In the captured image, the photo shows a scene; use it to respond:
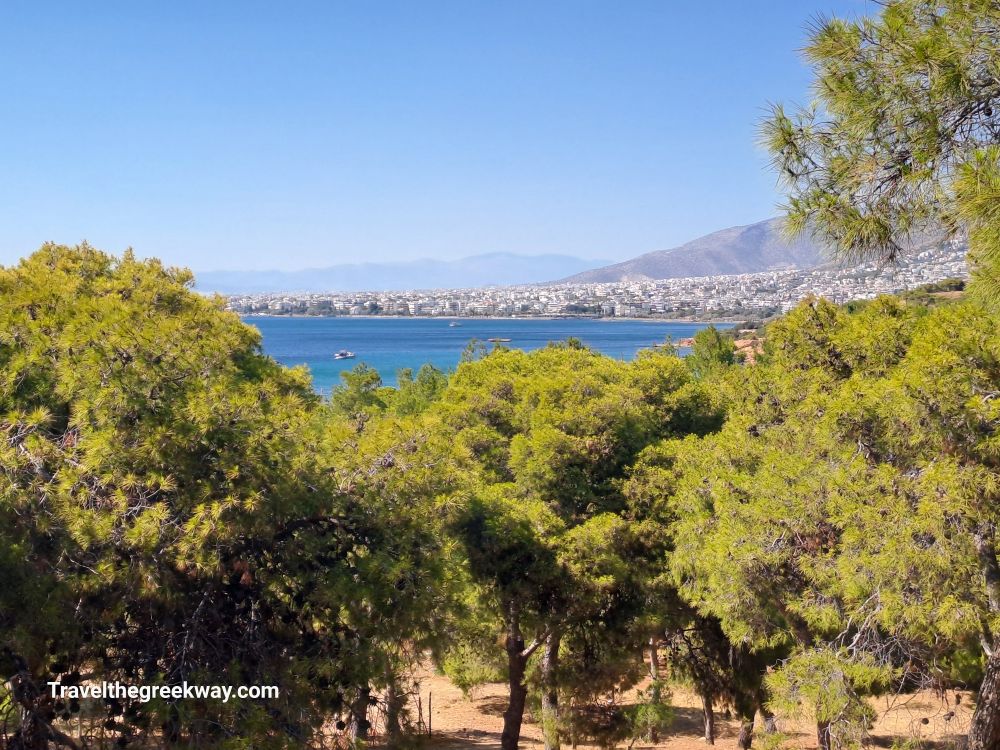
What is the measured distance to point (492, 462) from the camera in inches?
439

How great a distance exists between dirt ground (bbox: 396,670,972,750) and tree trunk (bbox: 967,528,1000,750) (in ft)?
16.9

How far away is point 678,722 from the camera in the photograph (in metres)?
14.5

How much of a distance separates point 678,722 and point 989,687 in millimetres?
9340

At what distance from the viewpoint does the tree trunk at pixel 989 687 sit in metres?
5.89

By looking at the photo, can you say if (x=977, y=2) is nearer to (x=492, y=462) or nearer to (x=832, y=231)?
(x=832, y=231)

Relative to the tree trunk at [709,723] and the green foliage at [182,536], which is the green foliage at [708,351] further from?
the green foliage at [182,536]

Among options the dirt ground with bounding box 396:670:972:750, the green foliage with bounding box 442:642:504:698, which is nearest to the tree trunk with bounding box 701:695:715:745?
the dirt ground with bounding box 396:670:972:750

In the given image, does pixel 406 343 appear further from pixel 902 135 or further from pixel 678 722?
pixel 902 135

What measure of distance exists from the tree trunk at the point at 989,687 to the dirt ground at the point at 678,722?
5.15 metres

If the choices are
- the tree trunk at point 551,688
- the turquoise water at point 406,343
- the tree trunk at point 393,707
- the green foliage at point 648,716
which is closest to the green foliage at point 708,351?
the green foliage at point 648,716

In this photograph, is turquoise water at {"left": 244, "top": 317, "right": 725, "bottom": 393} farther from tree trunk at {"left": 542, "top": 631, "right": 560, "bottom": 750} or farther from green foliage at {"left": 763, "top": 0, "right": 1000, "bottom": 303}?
green foliage at {"left": 763, "top": 0, "right": 1000, "bottom": 303}

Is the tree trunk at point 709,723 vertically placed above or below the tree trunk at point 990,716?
below

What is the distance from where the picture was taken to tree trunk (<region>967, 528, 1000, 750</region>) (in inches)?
232

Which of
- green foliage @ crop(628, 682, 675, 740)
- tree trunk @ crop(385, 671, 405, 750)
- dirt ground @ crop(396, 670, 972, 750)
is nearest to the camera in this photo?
tree trunk @ crop(385, 671, 405, 750)
